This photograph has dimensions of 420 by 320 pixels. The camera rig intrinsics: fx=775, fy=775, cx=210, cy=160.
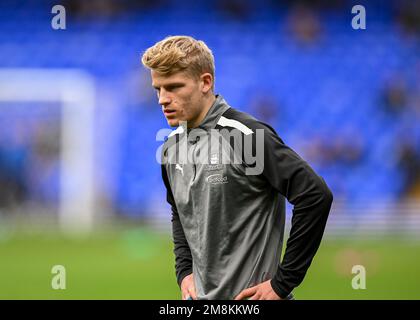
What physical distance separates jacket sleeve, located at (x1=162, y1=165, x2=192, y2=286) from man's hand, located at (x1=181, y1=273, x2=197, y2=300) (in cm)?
5

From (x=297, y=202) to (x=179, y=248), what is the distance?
80cm

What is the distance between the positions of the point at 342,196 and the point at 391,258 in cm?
460

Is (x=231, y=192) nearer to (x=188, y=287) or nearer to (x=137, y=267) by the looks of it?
(x=188, y=287)

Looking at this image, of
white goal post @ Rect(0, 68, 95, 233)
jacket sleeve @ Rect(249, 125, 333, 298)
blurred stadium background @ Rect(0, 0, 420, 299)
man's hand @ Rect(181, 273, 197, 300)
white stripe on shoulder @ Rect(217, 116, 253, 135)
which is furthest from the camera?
white goal post @ Rect(0, 68, 95, 233)

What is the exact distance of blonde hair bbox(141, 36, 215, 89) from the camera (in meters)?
3.32

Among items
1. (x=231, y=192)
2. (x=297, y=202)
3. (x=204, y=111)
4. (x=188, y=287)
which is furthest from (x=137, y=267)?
(x=297, y=202)

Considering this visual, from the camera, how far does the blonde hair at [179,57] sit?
3318 mm

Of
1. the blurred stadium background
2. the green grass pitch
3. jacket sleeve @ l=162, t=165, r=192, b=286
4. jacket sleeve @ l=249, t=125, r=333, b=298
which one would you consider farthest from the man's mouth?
the blurred stadium background

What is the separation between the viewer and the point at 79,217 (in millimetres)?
14945

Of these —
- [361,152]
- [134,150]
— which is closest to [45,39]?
[134,150]

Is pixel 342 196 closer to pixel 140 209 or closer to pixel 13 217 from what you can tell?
pixel 140 209

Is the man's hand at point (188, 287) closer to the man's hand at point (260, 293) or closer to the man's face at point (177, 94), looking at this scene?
the man's hand at point (260, 293)

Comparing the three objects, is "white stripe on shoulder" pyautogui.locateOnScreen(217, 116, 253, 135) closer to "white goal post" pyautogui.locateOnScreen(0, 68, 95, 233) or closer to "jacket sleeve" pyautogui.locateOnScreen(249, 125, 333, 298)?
"jacket sleeve" pyautogui.locateOnScreen(249, 125, 333, 298)

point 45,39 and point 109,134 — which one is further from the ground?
point 45,39
